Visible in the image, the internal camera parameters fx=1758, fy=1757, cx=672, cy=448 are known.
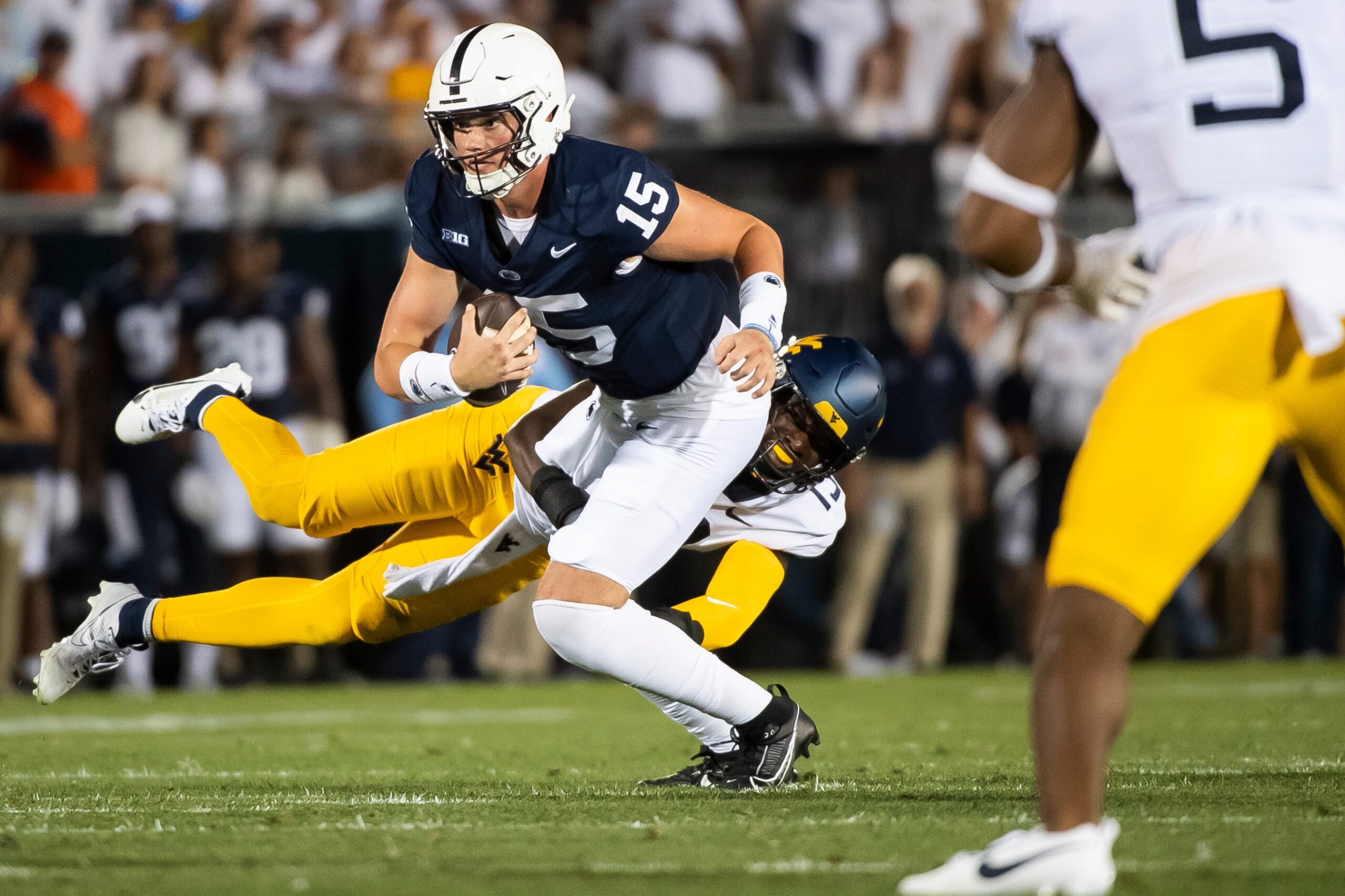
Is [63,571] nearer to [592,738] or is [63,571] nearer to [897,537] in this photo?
[592,738]

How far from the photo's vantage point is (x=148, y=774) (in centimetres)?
498

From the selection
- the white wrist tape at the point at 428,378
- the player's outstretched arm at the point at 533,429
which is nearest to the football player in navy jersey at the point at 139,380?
the player's outstretched arm at the point at 533,429

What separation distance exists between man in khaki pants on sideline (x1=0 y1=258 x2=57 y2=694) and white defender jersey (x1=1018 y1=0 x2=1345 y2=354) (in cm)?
658

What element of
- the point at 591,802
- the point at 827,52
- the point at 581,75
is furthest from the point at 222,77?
the point at 591,802

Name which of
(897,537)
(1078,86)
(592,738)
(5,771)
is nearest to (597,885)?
(1078,86)

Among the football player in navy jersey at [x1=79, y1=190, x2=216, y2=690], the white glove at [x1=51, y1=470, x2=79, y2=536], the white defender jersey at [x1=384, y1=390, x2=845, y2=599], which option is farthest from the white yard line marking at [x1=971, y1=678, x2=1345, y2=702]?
the white glove at [x1=51, y1=470, x2=79, y2=536]

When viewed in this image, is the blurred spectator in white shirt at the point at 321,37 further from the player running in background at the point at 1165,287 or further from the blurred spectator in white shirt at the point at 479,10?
the player running in background at the point at 1165,287

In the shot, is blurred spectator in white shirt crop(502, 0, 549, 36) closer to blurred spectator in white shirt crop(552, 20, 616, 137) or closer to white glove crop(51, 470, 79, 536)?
blurred spectator in white shirt crop(552, 20, 616, 137)

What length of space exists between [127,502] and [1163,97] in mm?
6764

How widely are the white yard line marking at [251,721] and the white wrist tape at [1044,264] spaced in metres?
4.22

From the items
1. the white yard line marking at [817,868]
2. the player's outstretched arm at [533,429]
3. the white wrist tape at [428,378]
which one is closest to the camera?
the white yard line marking at [817,868]

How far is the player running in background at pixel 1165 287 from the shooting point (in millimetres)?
2816

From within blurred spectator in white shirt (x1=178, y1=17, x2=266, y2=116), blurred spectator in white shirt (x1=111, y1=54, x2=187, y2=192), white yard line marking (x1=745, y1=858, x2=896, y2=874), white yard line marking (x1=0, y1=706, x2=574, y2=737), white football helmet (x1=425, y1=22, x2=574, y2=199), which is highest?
blurred spectator in white shirt (x1=178, y1=17, x2=266, y2=116)

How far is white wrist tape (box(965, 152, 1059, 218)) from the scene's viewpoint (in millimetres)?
2920
